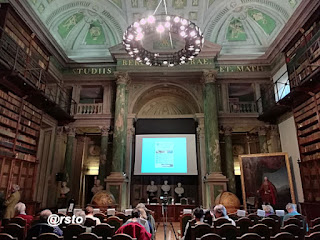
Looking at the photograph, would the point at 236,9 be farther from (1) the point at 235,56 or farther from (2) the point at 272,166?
(2) the point at 272,166

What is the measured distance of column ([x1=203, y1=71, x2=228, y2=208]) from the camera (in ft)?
32.5

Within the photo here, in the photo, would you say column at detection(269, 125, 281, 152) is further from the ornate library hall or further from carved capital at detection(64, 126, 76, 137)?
carved capital at detection(64, 126, 76, 137)

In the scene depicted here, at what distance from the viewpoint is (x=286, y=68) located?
1019cm

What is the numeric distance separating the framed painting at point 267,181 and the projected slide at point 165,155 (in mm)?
2360

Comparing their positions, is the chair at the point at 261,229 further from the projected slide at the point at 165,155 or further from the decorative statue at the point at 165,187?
the decorative statue at the point at 165,187

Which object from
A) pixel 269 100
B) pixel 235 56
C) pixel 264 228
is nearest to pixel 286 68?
pixel 269 100

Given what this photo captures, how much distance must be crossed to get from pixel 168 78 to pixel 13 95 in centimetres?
709

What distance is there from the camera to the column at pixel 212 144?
9906 millimetres

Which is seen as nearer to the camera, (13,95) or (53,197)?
(13,95)

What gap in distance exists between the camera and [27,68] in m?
8.41

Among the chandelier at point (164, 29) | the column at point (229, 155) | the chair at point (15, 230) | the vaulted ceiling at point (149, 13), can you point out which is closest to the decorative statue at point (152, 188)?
the column at point (229, 155)

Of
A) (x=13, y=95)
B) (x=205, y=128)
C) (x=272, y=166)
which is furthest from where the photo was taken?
(x=205, y=128)

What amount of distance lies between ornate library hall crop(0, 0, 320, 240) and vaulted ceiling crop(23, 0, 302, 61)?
6 centimetres

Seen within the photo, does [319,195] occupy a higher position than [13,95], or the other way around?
[13,95]
